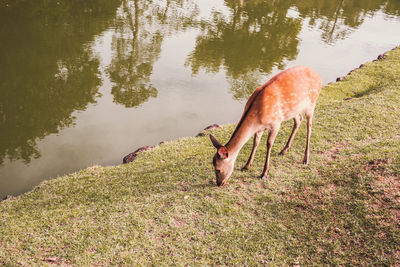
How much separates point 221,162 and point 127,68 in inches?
386

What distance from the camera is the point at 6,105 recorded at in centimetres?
962

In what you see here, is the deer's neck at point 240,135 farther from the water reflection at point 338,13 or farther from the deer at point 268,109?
the water reflection at point 338,13

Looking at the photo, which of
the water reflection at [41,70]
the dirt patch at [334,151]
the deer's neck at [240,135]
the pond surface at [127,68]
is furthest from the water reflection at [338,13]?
the deer's neck at [240,135]

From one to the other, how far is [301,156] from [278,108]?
213 centimetres

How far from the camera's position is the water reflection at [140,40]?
1204 centimetres

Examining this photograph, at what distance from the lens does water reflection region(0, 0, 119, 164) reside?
8.97 m

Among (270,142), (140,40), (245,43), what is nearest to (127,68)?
(140,40)

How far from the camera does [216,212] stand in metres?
5.52

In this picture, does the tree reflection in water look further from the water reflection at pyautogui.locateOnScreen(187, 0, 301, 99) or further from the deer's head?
the deer's head

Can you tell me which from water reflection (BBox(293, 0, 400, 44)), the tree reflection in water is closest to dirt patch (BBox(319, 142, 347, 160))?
the tree reflection in water

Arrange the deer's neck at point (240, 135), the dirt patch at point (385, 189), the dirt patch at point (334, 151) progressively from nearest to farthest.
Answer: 1. the dirt patch at point (385, 189)
2. the deer's neck at point (240, 135)
3. the dirt patch at point (334, 151)

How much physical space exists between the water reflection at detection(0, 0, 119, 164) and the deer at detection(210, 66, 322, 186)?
575 cm

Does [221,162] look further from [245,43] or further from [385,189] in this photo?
[245,43]

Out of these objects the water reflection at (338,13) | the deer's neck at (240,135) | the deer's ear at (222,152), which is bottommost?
the deer's ear at (222,152)
